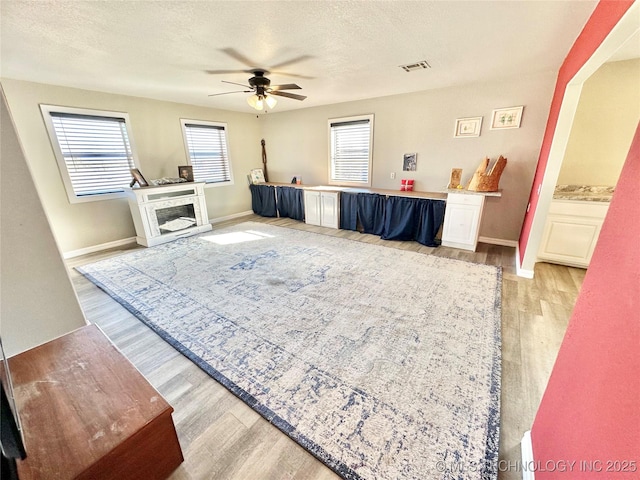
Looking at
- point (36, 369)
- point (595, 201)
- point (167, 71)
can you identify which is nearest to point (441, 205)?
point (595, 201)

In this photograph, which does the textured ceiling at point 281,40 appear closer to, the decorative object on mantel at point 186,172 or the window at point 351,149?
the window at point 351,149

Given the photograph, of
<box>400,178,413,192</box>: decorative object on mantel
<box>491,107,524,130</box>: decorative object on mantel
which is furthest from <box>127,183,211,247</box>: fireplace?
<box>491,107,524,130</box>: decorative object on mantel

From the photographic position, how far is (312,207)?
5312mm

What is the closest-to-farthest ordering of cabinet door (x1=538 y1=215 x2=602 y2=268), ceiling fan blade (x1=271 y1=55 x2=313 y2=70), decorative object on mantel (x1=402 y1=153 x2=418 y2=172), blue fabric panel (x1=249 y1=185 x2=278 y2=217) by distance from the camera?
ceiling fan blade (x1=271 y1=55 x2=313 y2=70)
cabinet door (x1=538 y1=215 x2=602 y2=268)
decorative object on mantel (x1=402 y1=153 x2=418 y2=172)
blue fabric panel (x1=249 y1=185 x2=278 y2=217)

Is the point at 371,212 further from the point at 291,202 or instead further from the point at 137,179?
the point at 137,179

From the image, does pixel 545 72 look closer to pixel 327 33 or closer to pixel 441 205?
pixel 441 205

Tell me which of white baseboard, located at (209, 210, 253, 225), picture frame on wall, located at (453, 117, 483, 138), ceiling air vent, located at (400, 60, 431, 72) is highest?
ceiling air vent, located at (400, 60, 431, 72)

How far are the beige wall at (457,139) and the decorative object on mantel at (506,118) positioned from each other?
0.19 feet

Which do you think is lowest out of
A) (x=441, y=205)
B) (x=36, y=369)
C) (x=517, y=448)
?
(x=517, y=448)

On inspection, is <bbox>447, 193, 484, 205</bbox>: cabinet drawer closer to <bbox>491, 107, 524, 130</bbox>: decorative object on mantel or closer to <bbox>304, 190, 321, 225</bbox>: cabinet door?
<bbox>491, 107, 524, 130</bbox>: decorative object on mantel

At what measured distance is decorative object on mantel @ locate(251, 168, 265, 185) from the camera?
6234mm

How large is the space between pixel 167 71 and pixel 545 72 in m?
4.69

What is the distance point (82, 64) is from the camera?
2.72 metres

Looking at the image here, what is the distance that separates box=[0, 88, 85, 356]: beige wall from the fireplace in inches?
112
